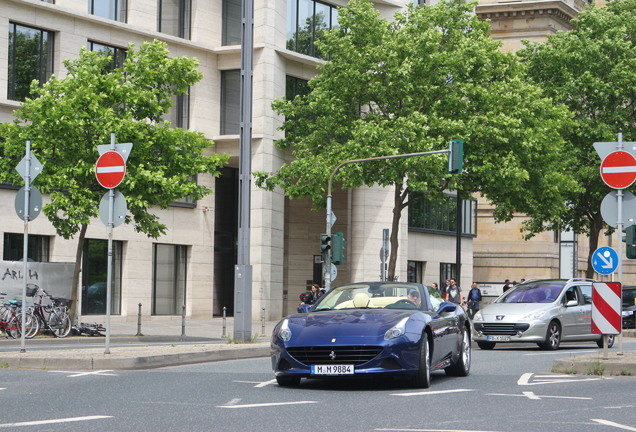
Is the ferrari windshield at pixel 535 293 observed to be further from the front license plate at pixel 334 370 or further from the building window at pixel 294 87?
the building window at pixel 294 87

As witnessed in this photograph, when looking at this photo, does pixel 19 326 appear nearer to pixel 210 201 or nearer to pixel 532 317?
pixel 532 317

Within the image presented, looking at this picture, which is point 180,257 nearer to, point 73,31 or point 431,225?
point 73,31

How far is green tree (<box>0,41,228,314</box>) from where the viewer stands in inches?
1143

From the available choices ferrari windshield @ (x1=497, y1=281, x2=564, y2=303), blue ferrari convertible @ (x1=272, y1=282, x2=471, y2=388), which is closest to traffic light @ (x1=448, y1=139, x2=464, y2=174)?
ferrari windshield @ (x1=497, y1=281, x2=564, y2=303)

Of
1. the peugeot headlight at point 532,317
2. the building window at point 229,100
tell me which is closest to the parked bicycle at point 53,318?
the peugeot headlight at point 532,317

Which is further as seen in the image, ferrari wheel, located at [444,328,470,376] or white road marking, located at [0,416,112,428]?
ferrari wheel, located at [444,328,470,376]

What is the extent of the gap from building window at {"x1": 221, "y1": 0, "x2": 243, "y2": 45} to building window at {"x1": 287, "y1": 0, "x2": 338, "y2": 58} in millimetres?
1904

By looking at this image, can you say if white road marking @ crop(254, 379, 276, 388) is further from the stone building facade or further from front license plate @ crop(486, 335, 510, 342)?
the stone building facade

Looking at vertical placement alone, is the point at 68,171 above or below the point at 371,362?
above

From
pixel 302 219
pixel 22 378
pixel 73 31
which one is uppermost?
pixel 73 31

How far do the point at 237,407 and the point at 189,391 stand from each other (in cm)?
188

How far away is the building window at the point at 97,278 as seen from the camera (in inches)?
1515

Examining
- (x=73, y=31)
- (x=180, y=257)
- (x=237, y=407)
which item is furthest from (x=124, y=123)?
(x=237, y=407)

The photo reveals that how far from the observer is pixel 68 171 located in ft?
95.2
